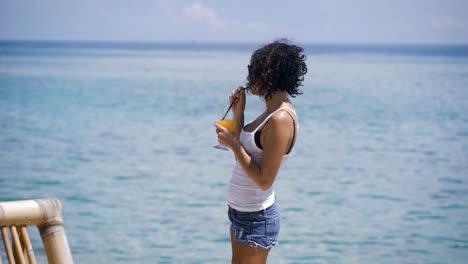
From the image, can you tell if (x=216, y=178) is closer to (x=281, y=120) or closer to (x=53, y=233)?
(x=281, y=120)

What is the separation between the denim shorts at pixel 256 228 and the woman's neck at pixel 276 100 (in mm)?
325

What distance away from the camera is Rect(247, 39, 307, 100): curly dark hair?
2.29 meters

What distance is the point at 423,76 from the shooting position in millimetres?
30172

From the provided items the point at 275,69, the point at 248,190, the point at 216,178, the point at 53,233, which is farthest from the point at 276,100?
the point at 216,178

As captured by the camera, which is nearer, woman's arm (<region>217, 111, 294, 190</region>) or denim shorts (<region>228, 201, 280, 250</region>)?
woman's arm (<region>217, 111, 294, 190</region>)

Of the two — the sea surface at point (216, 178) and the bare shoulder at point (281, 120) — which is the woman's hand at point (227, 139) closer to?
the bare shoulder at point (281, 120)

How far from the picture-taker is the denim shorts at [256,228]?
2.35 metres

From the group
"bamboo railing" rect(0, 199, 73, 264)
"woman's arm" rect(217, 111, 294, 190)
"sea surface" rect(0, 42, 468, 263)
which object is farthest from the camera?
"sea surface" rect(0, 42, 468, 263)

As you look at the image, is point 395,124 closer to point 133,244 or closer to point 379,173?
point 379,173

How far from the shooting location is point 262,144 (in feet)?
7.48

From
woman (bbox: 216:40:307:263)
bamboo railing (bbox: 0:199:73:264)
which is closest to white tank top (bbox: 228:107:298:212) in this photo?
woman (bbox: 216:40:307:263)

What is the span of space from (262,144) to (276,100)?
0.15 metres

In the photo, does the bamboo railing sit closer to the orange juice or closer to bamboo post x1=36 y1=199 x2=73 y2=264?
bamboo post x1=36 y1=199 x2=73 y2=264

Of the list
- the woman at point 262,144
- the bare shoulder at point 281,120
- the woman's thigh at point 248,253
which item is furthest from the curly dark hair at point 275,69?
the woman's thigh at point 248,253
